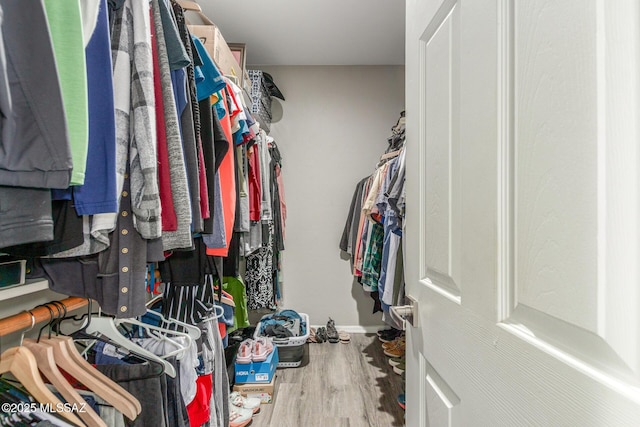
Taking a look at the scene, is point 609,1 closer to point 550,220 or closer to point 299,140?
point 550,220

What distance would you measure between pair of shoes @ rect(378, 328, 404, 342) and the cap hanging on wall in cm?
237

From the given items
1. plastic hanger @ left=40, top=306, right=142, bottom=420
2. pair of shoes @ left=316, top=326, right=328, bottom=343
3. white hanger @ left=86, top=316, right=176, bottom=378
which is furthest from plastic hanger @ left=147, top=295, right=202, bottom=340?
pair of shoes @ left=316, top=326, right=328, bottom=343

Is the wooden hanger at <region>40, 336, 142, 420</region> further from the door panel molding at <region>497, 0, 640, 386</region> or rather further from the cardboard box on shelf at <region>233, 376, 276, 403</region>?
the cardboard box on shelf at <region>233, 376, 276, 403</region>

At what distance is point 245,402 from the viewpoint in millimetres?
2010

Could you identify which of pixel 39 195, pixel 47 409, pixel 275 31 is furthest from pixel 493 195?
pixel 275 31

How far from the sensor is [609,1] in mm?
327

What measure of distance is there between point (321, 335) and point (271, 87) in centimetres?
226

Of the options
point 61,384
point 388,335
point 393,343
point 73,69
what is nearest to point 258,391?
point 393,343

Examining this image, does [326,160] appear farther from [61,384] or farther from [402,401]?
[61,384]

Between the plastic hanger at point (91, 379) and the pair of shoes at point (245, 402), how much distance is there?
4.19ft

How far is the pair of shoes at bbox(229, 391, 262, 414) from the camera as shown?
198cm

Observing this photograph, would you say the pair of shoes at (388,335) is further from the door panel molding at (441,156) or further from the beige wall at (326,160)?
the door panel molding at (441,156)

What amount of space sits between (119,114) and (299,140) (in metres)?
2.67

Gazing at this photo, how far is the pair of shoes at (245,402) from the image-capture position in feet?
6.49
